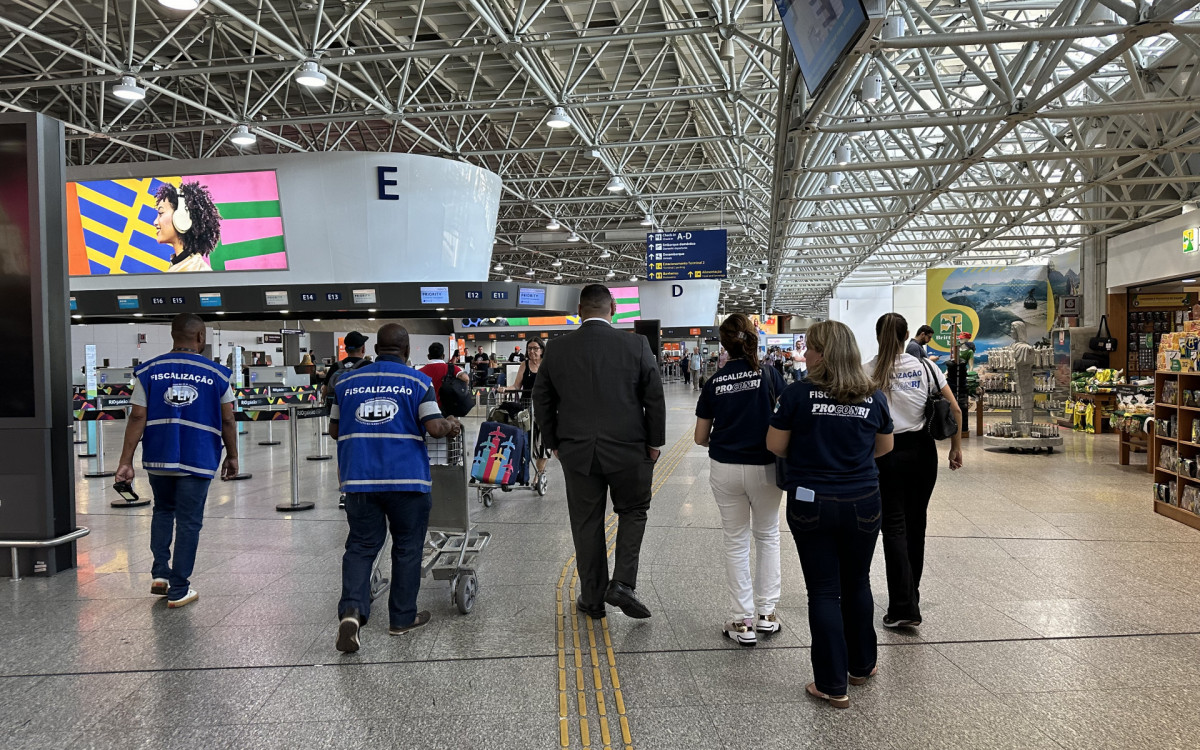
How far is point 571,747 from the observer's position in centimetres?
294

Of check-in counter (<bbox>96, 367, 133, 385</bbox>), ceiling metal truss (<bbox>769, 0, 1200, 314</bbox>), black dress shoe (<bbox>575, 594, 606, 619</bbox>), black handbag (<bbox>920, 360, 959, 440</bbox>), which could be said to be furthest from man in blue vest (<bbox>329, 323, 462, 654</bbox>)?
check-in counter (<bbox>96, 367, 133, 385</bbox>)

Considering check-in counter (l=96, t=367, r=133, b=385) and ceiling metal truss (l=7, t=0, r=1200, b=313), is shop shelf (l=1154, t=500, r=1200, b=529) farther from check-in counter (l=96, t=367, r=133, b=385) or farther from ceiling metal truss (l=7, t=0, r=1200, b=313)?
check-in counter (l=96, t=367, r=133, b=385)

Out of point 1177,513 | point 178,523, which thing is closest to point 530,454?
point 178,523

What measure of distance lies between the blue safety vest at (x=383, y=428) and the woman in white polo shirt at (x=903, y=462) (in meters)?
2.44

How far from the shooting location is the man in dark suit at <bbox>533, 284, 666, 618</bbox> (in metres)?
Result: 4.23

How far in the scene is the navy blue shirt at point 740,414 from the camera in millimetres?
3906

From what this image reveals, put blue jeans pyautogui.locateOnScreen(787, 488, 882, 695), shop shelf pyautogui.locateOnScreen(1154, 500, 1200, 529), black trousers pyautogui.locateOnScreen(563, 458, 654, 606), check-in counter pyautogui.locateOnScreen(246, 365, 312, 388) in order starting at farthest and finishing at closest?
check-in counter pyautogui.locateOnScreen(246, 365, 312, 388) → shop shelf pyautogui.locateOnScreen(1154, 500, 1200, 529) → black trousers pyautogui.locateOnScreen(563, 458, 654, 606) → blue jeans pyautogui.locateOnScreen(787, 488, 882, 695)

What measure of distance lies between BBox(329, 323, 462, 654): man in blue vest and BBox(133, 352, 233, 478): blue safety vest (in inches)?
44.6

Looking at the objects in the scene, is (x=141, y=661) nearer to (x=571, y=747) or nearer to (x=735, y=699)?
(x=571, y=747)

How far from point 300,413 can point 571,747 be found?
23.1 ft

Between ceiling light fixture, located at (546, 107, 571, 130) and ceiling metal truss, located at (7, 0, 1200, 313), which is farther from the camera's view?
ceiling light fixture, located at (546, 107, 571, 130)

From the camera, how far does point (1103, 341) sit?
17141mm

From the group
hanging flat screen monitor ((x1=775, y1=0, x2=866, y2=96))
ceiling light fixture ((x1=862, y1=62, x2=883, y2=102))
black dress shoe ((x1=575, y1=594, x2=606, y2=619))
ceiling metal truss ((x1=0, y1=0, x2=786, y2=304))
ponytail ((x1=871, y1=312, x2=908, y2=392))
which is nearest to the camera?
ponytail ((x1=871, y1=312, x2=908, y2=392))

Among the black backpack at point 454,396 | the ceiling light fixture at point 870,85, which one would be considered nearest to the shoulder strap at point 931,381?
the black backpack at point 454,396
